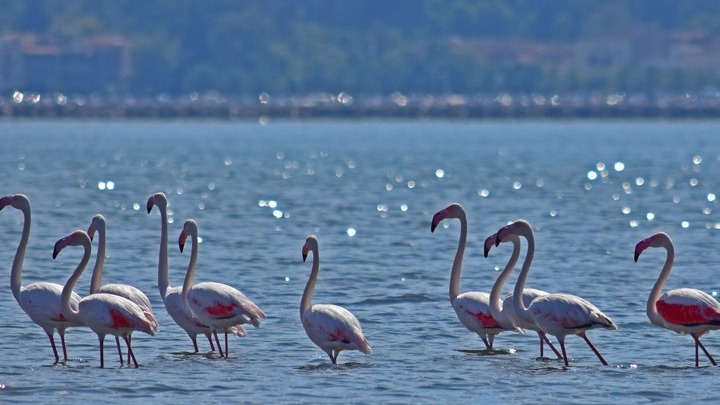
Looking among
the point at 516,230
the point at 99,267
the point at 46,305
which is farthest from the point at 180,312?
the point at 516,230

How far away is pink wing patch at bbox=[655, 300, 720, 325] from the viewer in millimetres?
16797

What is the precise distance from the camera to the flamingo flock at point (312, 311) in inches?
655

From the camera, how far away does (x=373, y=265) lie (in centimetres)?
2661

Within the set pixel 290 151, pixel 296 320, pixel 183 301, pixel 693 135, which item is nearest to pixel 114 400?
pixel 183 301

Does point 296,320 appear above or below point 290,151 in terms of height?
below

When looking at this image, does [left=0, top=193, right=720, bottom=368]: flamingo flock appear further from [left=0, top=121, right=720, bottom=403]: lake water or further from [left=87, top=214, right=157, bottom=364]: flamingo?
[left=0, top=121, right=720, bottom=403]: lake water

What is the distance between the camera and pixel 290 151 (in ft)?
286

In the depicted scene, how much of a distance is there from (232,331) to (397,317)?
11.6ft

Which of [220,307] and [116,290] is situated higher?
[116,290]

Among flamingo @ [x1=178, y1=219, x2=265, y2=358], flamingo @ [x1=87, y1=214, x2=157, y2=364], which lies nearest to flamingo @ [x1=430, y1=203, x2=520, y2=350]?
flamingo @ [x1=178, y1=219, x2=265, y2=358]

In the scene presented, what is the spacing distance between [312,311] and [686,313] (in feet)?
11.7

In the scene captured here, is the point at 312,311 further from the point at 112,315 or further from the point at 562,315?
the point at 562,315
